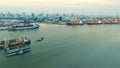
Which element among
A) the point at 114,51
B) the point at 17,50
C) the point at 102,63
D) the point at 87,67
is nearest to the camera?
the point at 87,67

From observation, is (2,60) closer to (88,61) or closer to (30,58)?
(30,58)

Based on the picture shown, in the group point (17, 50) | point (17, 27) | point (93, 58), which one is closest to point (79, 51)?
point (93, 58)

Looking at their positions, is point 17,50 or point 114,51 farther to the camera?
point 114,51

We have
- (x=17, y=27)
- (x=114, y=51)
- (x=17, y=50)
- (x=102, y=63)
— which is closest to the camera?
(x=102, y=63)

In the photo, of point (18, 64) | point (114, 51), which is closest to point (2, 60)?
point (18, 64)

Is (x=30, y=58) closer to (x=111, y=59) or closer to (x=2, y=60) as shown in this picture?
(x=2, y=60)

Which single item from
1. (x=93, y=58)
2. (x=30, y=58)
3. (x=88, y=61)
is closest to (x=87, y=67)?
(x=88, y=61)

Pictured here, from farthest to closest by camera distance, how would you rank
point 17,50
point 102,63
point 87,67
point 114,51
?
point 114,51
point 17,50
point 102,63
point 87,67

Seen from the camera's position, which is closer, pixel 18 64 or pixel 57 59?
pixel 18 64

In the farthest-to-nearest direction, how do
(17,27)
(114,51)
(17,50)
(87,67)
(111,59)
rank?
(17,27), (114,51), (17,50), (111,59), (87,67)
